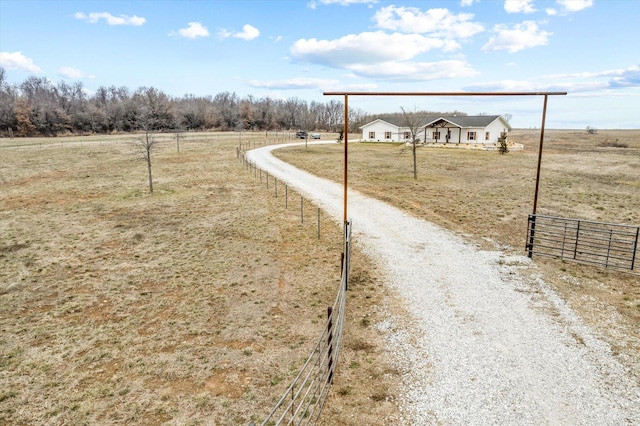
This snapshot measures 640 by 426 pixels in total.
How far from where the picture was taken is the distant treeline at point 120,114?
251 feet

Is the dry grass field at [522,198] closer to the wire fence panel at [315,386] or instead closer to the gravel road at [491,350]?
the gravel road at [491,350]

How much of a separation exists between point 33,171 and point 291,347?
3476cm

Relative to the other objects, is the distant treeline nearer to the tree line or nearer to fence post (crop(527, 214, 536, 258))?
the tree line

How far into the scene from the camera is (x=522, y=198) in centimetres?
2280

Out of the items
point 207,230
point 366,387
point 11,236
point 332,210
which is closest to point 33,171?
point 11,236

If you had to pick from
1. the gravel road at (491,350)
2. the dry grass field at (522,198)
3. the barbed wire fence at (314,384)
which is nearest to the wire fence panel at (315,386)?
the barbed wire fence at (314,384)

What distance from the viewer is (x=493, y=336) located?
27.6ft

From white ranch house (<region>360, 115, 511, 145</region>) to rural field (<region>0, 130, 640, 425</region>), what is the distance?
3500 centimetres

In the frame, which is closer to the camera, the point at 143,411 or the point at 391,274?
the point at 143,411

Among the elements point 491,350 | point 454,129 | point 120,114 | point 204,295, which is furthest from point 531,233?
point 120,114

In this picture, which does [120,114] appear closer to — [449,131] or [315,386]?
[449,131]

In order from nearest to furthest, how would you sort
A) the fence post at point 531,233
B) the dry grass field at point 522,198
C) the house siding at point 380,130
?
the dry grass field at point 522,198 < the fence post at point 531,233 < the house siding at point 380,130

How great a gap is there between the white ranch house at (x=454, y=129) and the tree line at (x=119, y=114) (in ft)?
99.0

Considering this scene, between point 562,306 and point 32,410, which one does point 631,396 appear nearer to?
point 562,306
